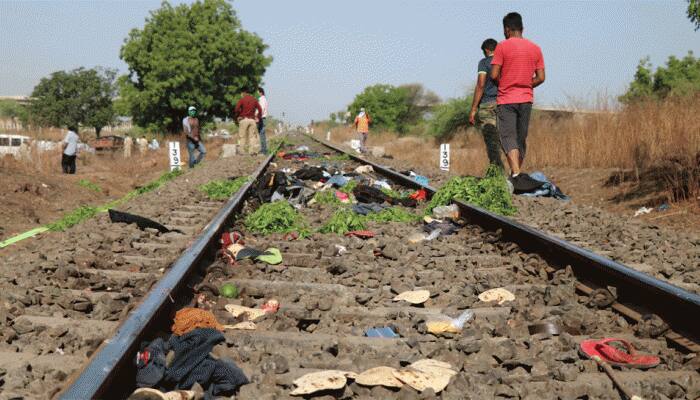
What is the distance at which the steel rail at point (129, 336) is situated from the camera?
1.87m

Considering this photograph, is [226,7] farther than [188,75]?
Yes

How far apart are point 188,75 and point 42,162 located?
1155 inches

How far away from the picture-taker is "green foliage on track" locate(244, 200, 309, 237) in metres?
5.25

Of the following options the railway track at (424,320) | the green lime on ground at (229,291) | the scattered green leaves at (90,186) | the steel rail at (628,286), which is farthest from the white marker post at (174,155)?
the green lime on ground at (229,291)

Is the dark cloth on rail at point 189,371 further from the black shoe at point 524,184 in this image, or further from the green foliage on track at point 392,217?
the black shoe at point 524,184

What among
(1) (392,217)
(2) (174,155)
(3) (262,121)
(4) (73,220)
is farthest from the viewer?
(3) (262,121)

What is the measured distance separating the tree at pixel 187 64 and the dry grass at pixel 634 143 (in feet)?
115

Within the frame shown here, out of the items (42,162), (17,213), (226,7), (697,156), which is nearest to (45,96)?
(226,7)

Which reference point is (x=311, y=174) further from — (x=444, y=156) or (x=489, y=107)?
(x=444, y=156)

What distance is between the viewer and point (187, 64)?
4519 centimetres

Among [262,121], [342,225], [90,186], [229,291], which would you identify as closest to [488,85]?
[342,225]

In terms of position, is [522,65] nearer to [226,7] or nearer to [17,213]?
[17,213]

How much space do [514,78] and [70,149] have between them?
42.8ft

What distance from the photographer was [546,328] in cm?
278
